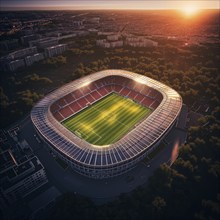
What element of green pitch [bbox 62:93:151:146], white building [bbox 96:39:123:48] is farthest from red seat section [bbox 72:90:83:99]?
white building [bbox 96:39:123:48]

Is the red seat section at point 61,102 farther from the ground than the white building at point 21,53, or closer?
closer

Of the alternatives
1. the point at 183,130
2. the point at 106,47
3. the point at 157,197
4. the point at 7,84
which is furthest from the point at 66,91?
the point at 106,47

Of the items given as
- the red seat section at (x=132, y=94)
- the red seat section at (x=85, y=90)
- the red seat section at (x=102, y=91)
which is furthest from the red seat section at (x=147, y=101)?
the red seat section at (x=85, y=90)

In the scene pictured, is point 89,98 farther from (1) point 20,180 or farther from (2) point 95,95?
(1) point 20,180

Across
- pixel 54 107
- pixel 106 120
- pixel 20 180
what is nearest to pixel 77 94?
pixel 54 107

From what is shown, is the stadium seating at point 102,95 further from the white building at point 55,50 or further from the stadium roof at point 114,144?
the white building at point 55,50

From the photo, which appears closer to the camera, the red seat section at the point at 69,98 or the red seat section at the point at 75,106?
the red seat section at the point at 75,106

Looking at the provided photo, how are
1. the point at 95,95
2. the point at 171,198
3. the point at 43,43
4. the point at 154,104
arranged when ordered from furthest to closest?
the point at 43,43, the point at 95,95, the point at 154,104, the point at 171,198
